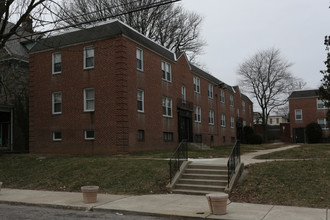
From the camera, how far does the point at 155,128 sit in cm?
2636

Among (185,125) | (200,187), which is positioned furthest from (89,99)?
(200,187)

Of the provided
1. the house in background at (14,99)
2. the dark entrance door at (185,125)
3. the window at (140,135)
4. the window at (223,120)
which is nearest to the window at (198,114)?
the dark entrance door at (185,125)

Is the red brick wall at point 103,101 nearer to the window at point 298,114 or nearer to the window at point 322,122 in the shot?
the window at point 298,114

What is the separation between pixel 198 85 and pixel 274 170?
24.7 meters

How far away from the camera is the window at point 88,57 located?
78.4ft

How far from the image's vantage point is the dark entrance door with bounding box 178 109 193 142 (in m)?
30.8

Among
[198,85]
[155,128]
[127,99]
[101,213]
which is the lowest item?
[101,213]

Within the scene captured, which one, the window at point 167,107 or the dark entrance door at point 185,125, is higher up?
the window at point 167,107

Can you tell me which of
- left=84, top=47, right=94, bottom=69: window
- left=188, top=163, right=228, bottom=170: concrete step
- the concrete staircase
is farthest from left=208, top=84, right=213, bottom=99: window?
the concrete staircase

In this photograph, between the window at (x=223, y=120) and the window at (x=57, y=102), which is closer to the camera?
the window at (x=57, y=102)

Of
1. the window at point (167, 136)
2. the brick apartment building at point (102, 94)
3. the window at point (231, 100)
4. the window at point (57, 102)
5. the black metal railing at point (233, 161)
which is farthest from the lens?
the window at point (231, 100)

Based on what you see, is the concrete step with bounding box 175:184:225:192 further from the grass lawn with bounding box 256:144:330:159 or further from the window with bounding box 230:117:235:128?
the window with bounding box 230:117:235:128

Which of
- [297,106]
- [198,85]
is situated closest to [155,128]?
[198,85]

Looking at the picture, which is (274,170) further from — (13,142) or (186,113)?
(13,142)
